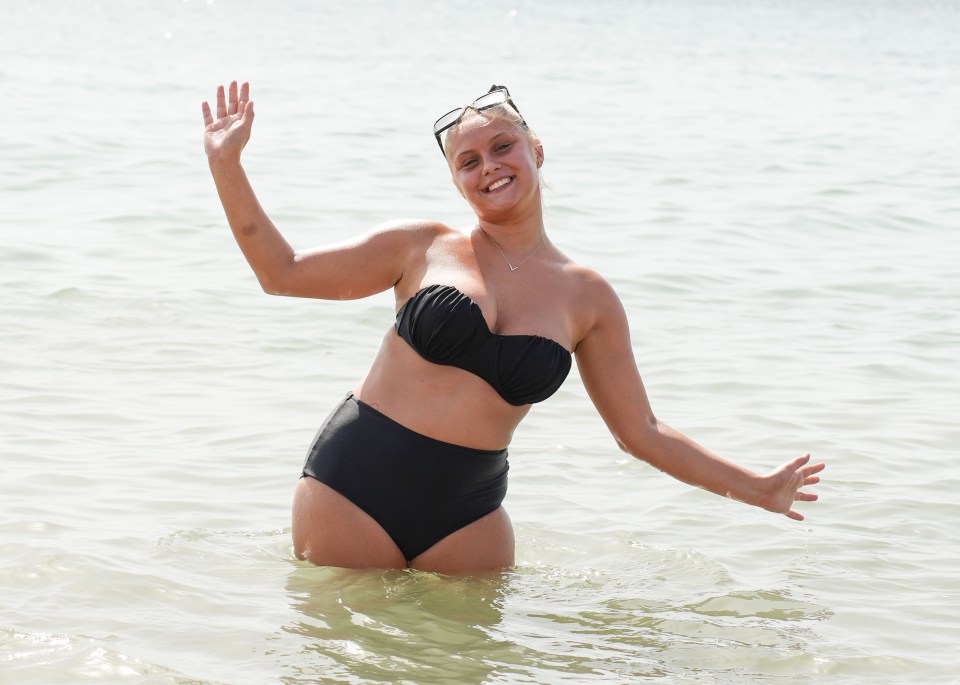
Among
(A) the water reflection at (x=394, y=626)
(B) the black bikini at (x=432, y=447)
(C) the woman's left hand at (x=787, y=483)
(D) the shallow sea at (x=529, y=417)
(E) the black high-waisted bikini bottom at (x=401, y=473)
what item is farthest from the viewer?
(C) the woman's left hand at (x=787, y=483)

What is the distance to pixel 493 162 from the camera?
14.5ft

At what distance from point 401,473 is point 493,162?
3.48 ft

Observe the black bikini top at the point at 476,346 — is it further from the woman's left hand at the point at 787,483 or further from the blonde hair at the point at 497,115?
the woman's left hand at the point at 787,483

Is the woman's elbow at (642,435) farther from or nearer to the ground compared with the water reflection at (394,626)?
farther from the ground

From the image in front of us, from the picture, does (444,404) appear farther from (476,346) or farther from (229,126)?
(229,126)

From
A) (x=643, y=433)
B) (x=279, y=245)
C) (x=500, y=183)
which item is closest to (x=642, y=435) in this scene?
(x=643, y=433)

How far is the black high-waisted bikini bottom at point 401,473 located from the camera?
434 cm

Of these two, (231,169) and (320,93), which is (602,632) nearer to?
(231,169)

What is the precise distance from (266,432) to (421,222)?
262cm

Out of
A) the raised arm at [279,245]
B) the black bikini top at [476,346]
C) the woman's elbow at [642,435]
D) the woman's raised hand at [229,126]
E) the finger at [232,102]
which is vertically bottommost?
the woman's elbow at [642,435]

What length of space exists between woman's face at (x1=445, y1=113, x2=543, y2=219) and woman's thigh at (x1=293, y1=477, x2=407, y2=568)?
1085 mm

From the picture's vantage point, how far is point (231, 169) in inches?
163

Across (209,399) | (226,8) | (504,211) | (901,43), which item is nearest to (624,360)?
(504,211)

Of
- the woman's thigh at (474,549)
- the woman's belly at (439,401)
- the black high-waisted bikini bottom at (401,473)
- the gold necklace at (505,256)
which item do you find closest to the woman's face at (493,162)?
the gold necklace at (505,256)
